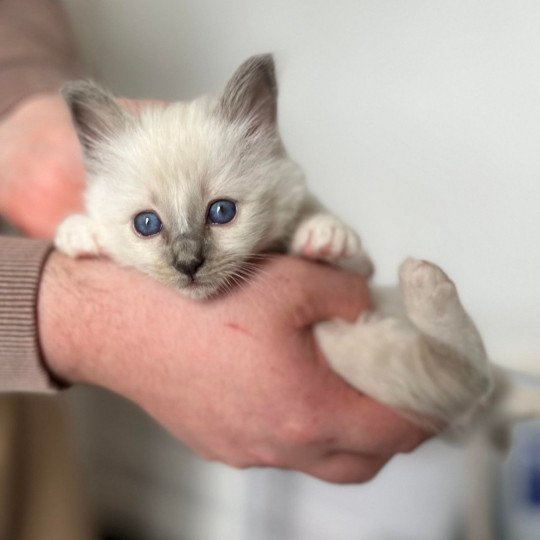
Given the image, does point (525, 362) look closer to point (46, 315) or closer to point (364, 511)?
point (364, 511)

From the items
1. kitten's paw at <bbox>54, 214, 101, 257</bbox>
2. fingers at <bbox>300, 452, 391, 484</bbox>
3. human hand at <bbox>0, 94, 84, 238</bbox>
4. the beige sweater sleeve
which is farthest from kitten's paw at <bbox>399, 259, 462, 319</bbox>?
the beige sweater sleeve

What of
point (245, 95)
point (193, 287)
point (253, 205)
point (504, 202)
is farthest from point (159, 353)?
point (504, 202)

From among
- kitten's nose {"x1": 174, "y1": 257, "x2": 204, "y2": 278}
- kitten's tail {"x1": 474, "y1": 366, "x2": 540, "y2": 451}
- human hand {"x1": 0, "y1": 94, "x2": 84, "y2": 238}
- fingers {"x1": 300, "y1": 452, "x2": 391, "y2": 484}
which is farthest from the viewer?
human hand {"x1": 0, "y1": 94, "x2": 84, "y2": 238}

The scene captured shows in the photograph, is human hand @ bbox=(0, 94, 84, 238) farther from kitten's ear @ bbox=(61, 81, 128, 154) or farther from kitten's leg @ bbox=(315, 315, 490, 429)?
kitten's leg @ bbox=(315, 315, 490, 429)

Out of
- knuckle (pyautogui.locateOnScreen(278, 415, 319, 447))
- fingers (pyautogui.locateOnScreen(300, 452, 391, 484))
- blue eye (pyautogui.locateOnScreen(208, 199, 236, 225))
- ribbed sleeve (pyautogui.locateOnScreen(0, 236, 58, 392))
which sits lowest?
fingers (pyautogui.locateOnScreen(300, 452, 391, 484))

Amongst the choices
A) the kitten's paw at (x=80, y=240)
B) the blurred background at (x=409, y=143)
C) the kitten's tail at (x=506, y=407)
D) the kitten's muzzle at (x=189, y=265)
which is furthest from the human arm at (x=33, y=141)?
the kitten's tail at (x=506, y=407)

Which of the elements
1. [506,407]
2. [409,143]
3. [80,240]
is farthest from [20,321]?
[409,143]
